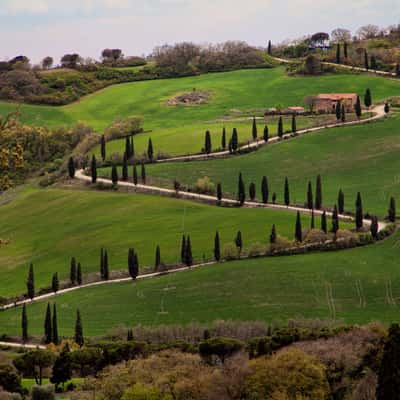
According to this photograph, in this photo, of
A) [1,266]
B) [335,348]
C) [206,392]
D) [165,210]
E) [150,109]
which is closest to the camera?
[206,392]

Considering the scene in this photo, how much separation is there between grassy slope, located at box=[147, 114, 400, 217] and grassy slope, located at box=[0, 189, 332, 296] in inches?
373

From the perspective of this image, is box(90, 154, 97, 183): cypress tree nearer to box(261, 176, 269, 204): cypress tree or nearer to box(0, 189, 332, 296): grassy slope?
box(0, 189, 332, 296): grassy slope

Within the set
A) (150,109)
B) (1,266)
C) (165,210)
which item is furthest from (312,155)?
(150,109)

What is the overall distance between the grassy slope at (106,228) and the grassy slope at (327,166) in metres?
9.48

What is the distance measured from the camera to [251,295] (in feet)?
266

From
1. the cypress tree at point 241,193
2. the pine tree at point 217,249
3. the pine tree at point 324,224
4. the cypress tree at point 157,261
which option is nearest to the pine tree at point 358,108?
the cypress tree at point 241,193

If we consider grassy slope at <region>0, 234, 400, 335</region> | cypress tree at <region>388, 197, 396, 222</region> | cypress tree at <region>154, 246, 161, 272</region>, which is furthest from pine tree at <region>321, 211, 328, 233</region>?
cypress tree at <region>154, 246, 161, 272</region>

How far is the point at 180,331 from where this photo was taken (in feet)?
242

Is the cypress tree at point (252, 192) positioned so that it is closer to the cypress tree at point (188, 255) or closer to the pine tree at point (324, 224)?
the pine tree at point (324, 224)

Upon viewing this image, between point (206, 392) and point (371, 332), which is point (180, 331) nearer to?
point (371, 332)

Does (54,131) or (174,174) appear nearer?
(174,174)

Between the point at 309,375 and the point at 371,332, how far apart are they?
9414mm

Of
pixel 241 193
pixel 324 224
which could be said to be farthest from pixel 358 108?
pixel 324 224

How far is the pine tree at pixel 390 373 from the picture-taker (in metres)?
44.7
